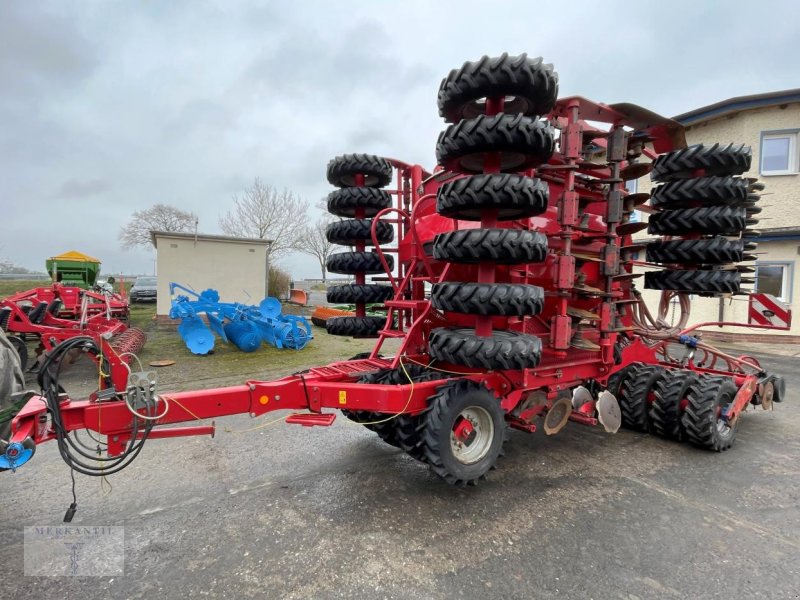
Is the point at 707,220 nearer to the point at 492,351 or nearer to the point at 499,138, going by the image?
the point at 499,138

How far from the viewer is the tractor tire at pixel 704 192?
14.1 ft

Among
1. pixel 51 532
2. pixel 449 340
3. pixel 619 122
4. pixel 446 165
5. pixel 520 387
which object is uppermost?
pixel 619 122

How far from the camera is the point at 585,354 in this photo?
14.9 ft

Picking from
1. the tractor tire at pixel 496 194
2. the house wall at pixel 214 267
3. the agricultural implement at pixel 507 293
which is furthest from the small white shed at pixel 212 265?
the tractor tire at pixel 496 194

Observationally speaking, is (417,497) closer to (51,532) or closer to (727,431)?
(51,532)

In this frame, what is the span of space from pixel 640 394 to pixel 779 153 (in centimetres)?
1254

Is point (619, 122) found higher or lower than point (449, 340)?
higher

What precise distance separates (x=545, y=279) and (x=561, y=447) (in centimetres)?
186

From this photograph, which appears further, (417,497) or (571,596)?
(417,497)

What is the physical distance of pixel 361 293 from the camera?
184 inches

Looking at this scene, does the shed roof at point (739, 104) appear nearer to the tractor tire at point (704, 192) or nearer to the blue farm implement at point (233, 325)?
the tractor tire at point (704, 192)

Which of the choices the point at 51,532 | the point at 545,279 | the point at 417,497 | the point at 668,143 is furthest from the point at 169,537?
the point at 668,143

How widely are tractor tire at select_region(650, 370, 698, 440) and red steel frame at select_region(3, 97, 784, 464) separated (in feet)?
1.41

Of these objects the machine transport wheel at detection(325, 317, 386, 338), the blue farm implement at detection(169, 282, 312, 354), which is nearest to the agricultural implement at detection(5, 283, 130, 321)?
the blue farm implement at detection(169, 282, 312, 354)
